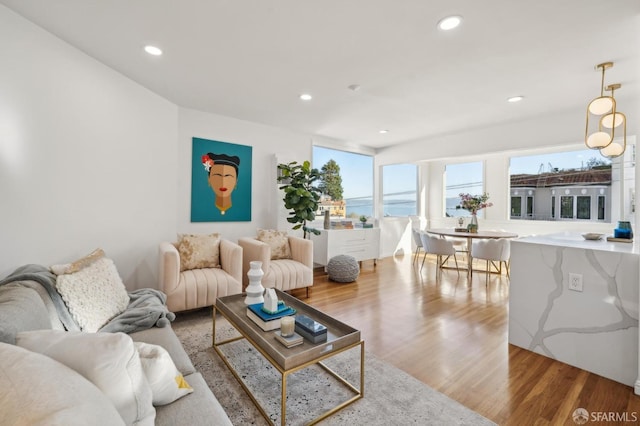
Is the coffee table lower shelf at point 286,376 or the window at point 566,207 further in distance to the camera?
the window at point 566,207

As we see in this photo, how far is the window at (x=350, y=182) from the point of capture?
5477mm

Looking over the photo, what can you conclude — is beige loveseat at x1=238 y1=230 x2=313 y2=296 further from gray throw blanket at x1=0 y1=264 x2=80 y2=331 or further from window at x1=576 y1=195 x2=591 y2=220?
window at x1=576 y1=195 x2=591 y2=220

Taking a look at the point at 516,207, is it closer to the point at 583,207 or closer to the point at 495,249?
the point at 583,207

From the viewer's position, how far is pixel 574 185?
5.47 metres

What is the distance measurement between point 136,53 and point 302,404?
3.11 meters

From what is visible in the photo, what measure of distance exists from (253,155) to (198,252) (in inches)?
74.3

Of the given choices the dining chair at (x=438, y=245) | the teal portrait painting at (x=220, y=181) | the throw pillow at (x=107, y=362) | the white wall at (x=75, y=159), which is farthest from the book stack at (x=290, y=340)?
the dining chair at (x=438, y=245)

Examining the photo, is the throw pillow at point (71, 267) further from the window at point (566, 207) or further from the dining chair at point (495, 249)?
the window at point (566, 207)

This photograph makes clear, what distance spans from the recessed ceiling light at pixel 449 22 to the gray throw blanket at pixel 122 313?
9.38ft

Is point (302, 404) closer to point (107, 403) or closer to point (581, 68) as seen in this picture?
point (107, 403)

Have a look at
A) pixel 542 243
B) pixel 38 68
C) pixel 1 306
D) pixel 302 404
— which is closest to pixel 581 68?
pixel 542 243

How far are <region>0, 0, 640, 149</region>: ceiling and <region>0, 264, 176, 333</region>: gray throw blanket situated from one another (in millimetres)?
1786

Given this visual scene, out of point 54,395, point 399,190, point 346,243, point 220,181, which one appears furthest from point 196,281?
point 399,190

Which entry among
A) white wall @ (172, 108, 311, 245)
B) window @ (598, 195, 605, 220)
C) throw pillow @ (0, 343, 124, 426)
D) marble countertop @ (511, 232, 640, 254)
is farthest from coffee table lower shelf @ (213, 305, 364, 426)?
window @ (598, 195, 605, 220)
